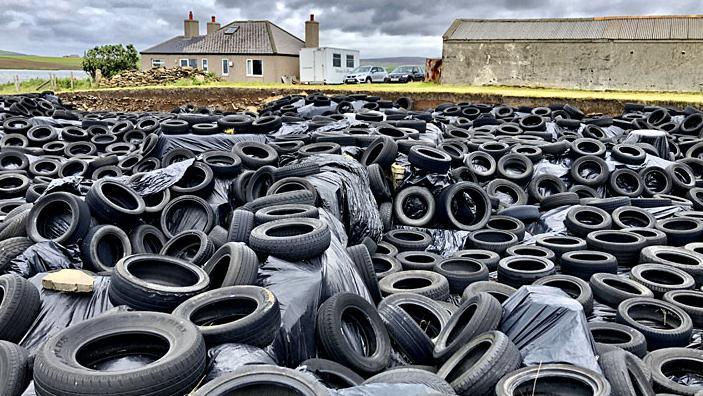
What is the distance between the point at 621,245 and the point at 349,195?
3407 millimetres

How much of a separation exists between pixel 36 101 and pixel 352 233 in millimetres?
15646

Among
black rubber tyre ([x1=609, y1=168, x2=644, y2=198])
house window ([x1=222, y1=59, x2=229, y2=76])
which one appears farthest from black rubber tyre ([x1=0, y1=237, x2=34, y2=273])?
house window ([x1=222, y1=59, x2=229, y2=76])

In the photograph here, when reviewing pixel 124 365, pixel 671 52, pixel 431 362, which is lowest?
pixel 431 362

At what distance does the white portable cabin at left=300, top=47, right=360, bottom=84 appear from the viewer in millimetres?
33156

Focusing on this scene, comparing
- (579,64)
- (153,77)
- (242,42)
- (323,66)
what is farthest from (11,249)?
(242,42)

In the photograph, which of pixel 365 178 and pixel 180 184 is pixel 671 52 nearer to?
pixel 365 178

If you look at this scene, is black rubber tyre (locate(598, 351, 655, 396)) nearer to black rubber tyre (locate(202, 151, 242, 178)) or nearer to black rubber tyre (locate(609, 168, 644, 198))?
black rubber tyre (locate(202, 151, 242, 178))

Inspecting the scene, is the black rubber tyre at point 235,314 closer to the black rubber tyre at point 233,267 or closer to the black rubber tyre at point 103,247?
the black rubber tyre at point 233,267

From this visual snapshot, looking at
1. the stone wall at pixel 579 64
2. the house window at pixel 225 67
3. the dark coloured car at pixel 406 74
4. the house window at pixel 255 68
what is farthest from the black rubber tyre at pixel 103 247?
the house window at pixel 225 67

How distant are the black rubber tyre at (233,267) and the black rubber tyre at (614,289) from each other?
3495mm

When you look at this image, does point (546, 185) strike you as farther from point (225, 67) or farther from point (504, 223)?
point (225, 67)

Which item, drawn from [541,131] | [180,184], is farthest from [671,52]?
[180,184]

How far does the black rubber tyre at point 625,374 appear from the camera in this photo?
3.41 m

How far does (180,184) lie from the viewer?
22.9ft
